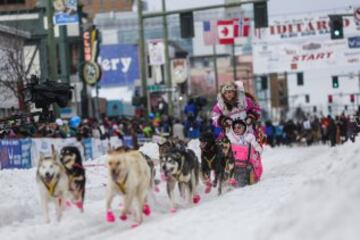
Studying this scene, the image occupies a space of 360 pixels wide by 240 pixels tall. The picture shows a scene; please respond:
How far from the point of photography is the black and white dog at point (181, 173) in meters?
11.9

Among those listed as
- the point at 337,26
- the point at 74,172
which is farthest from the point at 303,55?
the point at 74,172

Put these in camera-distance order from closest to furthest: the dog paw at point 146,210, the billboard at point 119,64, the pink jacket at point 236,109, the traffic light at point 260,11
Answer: the dog paw at point 146,210
the pink jacket at point 236,109
the traffic light at point 260,11
the billboard at point 119,64

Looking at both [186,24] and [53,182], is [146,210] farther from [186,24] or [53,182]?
A: [186,24]

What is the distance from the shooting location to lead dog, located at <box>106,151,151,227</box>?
10086 millimetres

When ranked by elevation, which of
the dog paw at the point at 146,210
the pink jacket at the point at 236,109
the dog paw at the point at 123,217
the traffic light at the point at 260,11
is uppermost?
the traffic light at the point at 260,11

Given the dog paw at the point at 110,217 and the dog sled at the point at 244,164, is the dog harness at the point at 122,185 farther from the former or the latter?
the dog sled at the point at 244,164

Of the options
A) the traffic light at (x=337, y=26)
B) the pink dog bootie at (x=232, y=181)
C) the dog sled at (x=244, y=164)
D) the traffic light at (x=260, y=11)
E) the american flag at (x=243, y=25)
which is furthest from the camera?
the american flag at (x=243, y=25)

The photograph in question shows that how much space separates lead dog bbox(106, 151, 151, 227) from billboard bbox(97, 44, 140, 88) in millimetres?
62635

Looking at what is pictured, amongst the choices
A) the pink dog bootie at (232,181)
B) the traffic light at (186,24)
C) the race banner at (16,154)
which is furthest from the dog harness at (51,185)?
the traffic light at (186,24)

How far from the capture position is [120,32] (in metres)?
106

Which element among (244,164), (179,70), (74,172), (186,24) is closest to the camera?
(74,172)

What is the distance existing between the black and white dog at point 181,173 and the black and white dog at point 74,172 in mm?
1254

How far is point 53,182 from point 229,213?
210 cm

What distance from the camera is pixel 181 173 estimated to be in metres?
12.2
